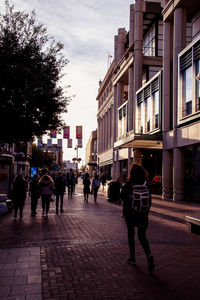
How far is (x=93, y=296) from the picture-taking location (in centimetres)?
412

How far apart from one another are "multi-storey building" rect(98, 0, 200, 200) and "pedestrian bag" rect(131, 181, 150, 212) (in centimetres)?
1136

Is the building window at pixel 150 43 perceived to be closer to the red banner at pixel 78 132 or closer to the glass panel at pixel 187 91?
the glass panel at pixel 187 91

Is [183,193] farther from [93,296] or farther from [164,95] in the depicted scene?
[93,296]

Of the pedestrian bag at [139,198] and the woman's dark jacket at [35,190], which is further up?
the pedestrian bag at [139,198]

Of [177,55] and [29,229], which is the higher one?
[177,55]

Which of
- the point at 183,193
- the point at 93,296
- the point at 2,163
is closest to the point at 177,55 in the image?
the point at 183,193

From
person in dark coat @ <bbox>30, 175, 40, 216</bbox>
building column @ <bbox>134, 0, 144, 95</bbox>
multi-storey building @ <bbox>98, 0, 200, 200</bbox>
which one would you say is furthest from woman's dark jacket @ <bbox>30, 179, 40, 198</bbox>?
building column @ <bbox>134, 0, 144, 95</bbox>

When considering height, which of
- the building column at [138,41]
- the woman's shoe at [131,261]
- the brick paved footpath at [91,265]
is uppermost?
the building column at [138,41]

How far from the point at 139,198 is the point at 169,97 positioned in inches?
739

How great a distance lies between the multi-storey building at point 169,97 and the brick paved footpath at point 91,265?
33.8 ft

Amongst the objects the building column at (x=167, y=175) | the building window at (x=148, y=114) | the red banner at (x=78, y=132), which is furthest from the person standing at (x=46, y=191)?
the red banner at (x=78, y=132)

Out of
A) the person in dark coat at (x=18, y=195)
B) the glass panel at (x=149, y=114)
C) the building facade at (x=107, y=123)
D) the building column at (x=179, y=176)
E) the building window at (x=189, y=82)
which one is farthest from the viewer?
the building facade at (x=107, y=123)

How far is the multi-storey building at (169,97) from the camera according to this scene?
19.3 m

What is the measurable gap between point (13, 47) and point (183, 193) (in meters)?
13.1
